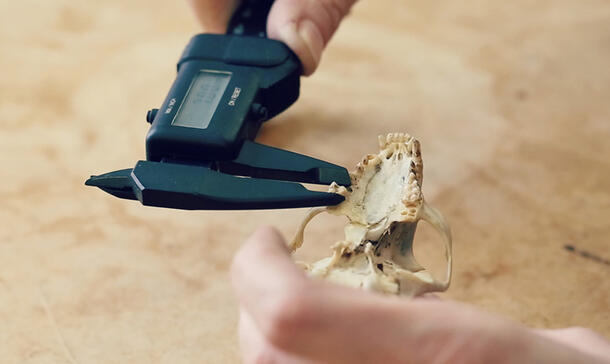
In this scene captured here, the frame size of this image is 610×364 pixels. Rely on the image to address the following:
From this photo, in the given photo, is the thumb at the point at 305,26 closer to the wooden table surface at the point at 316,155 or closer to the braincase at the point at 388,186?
the wooden table surface at the point at 316,155

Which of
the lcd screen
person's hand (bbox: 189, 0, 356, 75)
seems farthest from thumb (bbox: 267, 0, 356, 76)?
the lcd screen

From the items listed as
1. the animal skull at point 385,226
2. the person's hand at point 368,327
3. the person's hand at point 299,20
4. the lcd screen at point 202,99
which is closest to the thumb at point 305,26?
the person's hand at point 299,20

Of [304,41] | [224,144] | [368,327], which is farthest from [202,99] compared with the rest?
[368,327]

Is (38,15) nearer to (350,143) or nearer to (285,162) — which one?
(350,143)

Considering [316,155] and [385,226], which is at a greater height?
[385,226]

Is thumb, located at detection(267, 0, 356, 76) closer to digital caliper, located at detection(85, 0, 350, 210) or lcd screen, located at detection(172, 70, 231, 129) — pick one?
digital caliper, located at detection(85, 0, 350, 210)

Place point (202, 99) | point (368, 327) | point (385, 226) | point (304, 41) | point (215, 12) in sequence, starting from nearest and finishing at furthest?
point (368, 327)
point (385, 226)
point (202, 99)
point (304, 41)
point (215, 12)

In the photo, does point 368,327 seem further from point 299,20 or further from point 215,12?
point 215,12

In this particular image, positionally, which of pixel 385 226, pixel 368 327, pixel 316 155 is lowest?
pixel 316 155
